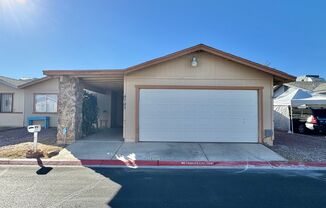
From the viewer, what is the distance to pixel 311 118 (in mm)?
14195

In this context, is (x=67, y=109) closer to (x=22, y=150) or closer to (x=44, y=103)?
(x=22, y=150)

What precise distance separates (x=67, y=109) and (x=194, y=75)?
597 cm

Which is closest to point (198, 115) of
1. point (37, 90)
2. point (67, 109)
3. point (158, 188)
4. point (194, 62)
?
point (194, 62)

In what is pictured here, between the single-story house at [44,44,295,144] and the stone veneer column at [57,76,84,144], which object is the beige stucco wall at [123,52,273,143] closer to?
the single-story house at [44,44,295,144]

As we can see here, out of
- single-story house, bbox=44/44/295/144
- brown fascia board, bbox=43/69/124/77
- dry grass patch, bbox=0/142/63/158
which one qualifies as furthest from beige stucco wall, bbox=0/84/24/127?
brown fascia board, bbox=43/69/124/77

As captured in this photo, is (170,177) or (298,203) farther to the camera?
(170,177)

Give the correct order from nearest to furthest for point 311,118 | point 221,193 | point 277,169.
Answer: point 221,193
point 277,169
point 311,118

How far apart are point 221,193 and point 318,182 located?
2728 millimetres

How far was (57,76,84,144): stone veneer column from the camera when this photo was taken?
10109 mm

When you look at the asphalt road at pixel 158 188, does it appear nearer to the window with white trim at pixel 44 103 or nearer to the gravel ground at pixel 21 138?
the gravel ground at pixel 21 138

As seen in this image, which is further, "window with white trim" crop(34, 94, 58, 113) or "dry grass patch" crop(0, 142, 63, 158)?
"window with white trim" crop(34, 94, 58, 113)

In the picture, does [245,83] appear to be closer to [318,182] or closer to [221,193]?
[318,182]

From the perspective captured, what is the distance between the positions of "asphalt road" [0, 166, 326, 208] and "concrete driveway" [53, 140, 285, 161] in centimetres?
115

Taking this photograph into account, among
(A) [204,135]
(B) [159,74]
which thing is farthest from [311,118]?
(B) [159,74]
